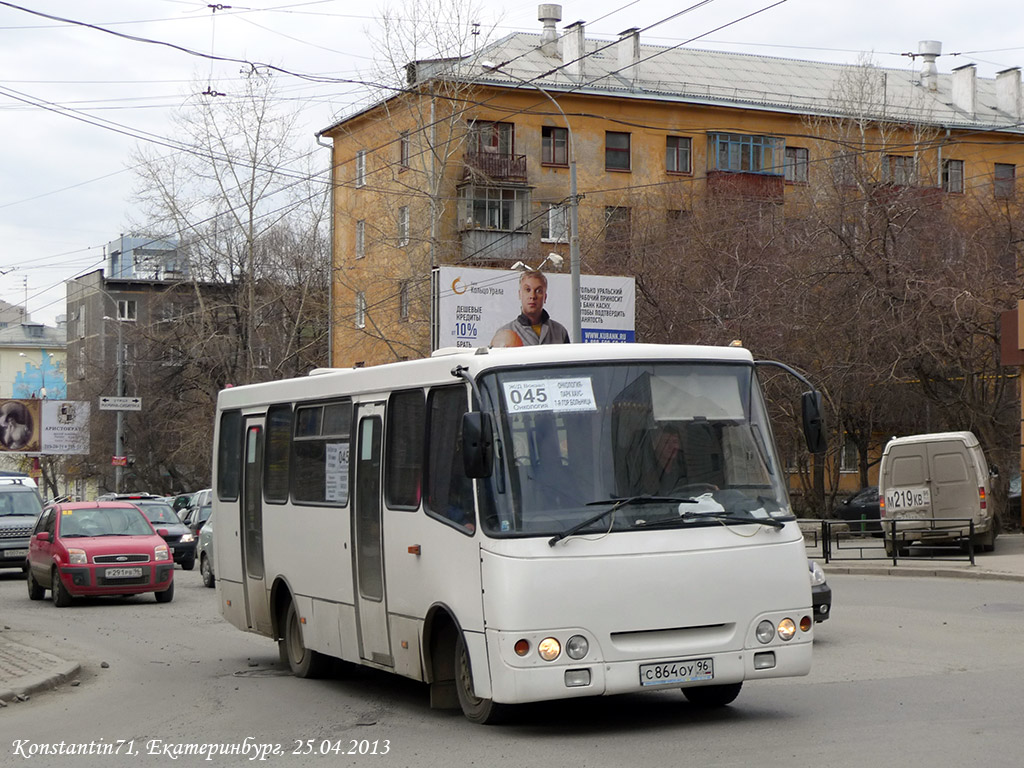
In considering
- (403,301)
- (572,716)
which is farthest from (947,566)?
(403,301)

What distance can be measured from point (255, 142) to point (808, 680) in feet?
145

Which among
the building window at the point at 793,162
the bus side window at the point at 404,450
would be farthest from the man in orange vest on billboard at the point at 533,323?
the building window at the point at 793,162

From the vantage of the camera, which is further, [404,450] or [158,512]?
[158,512]

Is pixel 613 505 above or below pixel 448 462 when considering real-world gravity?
below

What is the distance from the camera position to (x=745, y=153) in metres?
64.6

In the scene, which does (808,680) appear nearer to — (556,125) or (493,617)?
(493,617)

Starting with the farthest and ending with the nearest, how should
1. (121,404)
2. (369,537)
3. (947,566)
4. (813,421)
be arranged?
1. (121,404)
2. (947,566)
3. (369,537)
4. (813,421)

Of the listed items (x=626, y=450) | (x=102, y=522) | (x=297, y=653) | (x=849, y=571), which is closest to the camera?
(x=626, y=450)

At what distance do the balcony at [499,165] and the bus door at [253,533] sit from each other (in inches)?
1788

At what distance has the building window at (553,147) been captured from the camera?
61.7 meters

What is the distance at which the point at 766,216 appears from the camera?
4547 cm

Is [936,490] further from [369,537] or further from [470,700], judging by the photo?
[470,700]

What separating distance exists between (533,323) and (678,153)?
32380 mm

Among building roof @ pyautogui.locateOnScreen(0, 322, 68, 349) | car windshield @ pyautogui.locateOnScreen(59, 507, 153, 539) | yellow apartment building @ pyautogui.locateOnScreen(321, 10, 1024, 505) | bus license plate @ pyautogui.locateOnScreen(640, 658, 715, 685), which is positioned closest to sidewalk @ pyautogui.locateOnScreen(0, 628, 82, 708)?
bus license plate @ pyautogui.locateOnScreen(640, 658, 715, 685)
